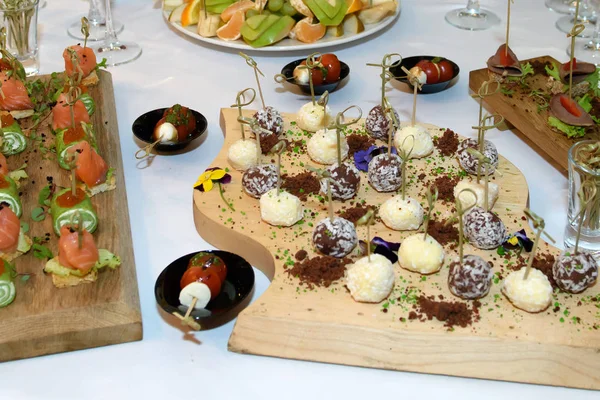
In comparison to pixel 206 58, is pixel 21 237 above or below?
above

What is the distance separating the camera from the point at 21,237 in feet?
5.74

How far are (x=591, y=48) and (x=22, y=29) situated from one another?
79.4 inches

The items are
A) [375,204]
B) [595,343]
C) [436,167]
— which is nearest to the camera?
[595,343]

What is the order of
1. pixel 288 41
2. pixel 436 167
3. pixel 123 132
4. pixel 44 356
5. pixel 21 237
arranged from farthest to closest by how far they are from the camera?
pixel 288 41, pixel 123 132, pixel 436 167, pixel 21 237, pixel 44 356

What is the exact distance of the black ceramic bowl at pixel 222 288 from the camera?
162 centimetres

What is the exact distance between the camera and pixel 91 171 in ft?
6.39

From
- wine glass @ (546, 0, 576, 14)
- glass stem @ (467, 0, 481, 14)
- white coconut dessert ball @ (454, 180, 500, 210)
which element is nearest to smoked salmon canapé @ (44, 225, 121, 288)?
white coconut dessert ball @ (454, 180, 500, 210)

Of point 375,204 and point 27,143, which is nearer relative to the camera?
point 375,204

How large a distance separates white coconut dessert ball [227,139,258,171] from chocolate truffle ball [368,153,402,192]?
1.02 feet

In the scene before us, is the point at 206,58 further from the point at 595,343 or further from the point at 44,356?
the point at 595,343

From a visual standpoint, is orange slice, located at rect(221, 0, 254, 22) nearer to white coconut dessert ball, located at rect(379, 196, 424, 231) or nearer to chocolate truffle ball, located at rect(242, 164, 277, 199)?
chocolate truffle ball, located at rect(242, 164, 277, 199)

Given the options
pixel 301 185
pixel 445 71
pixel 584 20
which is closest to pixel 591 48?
pixel 584 20

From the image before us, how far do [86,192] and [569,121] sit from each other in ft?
4.22

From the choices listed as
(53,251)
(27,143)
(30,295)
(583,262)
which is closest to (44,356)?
(30,295)
